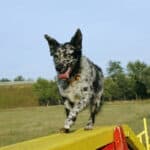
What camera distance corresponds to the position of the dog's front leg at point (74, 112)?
6.74 meters

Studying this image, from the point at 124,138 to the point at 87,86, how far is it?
674mm

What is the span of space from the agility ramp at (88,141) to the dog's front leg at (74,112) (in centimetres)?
11

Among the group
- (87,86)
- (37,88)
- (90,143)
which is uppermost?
(37,88)

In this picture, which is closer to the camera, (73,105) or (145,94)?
(73,105)

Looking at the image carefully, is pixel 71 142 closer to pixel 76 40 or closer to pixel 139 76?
pixel 76 40

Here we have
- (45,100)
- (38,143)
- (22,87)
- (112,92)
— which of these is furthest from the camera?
(22,87)

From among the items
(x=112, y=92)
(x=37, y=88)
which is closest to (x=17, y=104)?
(x=37, y=88)

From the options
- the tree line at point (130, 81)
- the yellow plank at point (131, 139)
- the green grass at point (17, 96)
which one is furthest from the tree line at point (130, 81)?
Result: the yellow plank at point (131, 139)

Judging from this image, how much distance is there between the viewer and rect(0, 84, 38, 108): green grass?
115 m

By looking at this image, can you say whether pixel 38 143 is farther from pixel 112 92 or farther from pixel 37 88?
pixel 37 88

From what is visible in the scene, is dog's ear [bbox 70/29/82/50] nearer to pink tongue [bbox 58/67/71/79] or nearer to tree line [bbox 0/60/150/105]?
pink tongue [bbox 58/67/71/79]

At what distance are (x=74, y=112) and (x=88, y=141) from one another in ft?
2.41

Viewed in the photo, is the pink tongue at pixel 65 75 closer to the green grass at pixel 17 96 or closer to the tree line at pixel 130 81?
the tree line at pixel 130 81

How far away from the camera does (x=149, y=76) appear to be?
333ft
